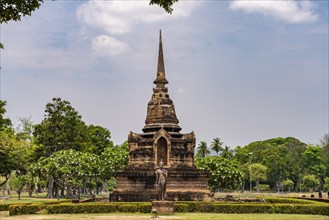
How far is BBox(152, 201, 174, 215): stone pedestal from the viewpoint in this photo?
28.8 meters

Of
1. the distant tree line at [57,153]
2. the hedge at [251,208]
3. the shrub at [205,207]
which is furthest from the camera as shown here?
the distant tree line at [57,153]

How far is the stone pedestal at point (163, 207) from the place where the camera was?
28.8 meters

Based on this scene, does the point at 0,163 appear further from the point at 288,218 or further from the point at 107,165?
the point at 288,218

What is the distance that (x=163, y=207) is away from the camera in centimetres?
2900

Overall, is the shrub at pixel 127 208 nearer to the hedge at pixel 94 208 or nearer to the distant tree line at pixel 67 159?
the hedge at pixel 94 208

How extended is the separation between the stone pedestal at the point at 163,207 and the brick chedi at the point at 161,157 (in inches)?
416

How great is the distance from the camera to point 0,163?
188ft

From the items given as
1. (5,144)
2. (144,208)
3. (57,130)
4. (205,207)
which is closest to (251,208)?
(205,207)

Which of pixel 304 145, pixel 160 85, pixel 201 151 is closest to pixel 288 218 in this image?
pixel 160 85

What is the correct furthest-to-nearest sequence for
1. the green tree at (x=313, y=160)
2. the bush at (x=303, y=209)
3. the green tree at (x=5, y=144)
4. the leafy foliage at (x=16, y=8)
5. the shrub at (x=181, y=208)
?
the green tree at (x=313, y=160), the green tree at (x=5, y=144), the shrub at (x=181, y=208), the bush at (x=303, y=209), the leafy foliage at (x=16, y=8)

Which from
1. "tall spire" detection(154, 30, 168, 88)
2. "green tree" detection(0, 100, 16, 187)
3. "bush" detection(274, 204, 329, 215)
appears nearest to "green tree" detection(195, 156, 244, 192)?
"tall spire" detection(154, 30, 168, 88)

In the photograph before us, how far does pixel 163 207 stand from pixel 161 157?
14.8 m

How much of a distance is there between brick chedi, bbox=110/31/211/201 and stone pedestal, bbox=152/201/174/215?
416 inches

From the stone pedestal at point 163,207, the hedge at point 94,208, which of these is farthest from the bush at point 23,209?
the stone pedestal at point 163,207
